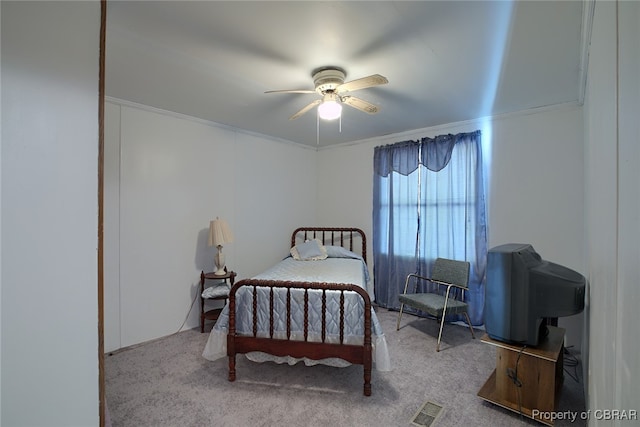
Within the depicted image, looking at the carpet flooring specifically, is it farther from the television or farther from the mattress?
the television

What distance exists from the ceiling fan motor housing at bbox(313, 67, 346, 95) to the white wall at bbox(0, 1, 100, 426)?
137 centimetres

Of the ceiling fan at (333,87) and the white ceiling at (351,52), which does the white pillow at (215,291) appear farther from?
the ceiling fan at (333,87)

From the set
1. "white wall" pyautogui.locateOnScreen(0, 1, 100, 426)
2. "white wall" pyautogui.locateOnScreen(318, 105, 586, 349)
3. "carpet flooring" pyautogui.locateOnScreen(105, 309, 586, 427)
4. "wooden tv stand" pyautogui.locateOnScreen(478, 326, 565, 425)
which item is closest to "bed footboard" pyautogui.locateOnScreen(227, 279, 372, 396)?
"carpet flooring" pyautogui.locateOnScreen(105, 309, 586, 427)

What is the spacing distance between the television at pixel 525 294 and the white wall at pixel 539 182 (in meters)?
1.30

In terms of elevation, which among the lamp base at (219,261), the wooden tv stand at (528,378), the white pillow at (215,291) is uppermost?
the lamp base at (219,261)

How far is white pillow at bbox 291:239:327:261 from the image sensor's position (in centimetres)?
374

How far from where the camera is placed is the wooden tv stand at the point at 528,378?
171 centimetres

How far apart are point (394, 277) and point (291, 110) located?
100 inches

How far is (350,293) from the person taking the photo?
7.30 ft


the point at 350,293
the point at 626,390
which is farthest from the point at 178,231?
the point at 626,390

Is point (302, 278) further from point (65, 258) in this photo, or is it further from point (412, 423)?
point (65, 258)

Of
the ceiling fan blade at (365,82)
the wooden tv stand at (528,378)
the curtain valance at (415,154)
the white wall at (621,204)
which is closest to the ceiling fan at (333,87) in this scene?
the ceiling fan blade at (365,82)

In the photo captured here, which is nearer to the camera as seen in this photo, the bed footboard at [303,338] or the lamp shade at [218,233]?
the bed footboard at [303,338]

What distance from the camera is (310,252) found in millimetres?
3801
